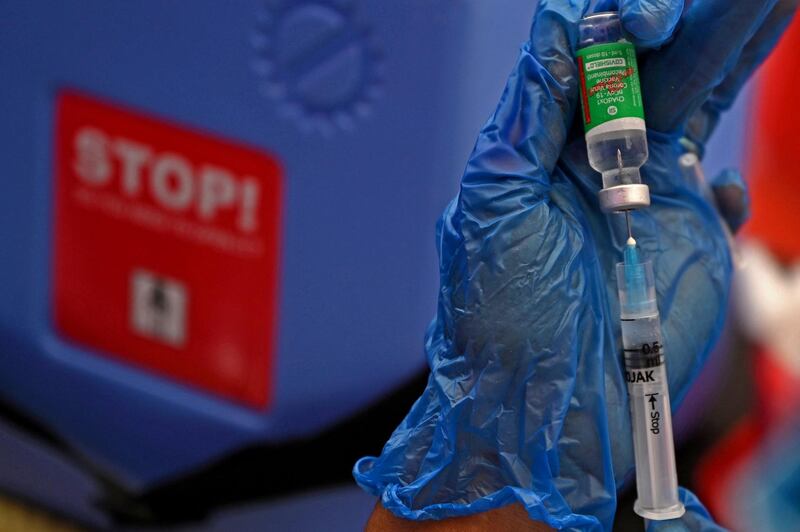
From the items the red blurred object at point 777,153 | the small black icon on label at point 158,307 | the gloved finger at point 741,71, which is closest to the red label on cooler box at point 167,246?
the small black icon on label at point 158,307

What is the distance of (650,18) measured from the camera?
0.83m

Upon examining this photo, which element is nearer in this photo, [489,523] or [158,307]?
[489,523]

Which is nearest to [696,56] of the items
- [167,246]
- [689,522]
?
[689,522]

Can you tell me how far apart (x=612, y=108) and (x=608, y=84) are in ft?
0.06

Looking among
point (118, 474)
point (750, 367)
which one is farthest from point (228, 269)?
point (750, 367)

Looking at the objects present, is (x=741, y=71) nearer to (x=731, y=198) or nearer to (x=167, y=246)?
(x=731, y=198)

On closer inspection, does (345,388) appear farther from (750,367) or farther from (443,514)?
(750,367)

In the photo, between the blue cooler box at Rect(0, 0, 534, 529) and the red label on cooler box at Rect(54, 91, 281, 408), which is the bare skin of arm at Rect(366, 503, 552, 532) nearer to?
the blue cooler box at Rect(0, 0, 534, 529)

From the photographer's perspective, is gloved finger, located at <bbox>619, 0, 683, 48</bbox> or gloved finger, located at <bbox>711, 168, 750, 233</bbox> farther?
gloved finger, located at <bbox>711, 168, 750, 233</bbox>

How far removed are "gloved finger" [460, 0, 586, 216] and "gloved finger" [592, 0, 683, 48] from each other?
42 mm

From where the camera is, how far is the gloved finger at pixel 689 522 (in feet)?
3.01

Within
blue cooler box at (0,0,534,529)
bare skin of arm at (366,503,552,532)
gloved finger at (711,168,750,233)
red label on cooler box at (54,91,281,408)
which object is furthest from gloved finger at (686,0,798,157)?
red label on cooler box at (54,91,281,408)

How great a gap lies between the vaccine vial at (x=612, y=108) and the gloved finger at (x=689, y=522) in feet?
0.86

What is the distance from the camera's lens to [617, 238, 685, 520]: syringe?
2.91 ft
